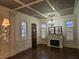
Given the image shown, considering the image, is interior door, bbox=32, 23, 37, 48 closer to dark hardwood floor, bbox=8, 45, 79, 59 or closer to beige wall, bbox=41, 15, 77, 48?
dark hardwood floor, bbox=8, 45, 79, 59

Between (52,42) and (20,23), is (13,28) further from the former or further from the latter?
(52,42)

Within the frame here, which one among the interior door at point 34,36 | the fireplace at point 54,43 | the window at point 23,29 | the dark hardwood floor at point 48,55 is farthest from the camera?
the interior door at point 34,36

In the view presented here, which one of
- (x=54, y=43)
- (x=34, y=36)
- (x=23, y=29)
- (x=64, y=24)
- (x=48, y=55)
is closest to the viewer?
(x=48, y=55)

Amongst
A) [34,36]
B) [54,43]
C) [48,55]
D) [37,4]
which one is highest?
[37,4]

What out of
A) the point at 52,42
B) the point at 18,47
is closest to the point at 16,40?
the point at 18,47

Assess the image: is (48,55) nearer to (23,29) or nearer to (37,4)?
(23,29)

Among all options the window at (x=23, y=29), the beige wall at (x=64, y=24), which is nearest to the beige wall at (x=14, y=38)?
the window at (x=23, y=29)

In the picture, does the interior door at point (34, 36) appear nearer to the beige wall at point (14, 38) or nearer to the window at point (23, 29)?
the beige wall at point (14, 38)

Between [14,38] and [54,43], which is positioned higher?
[14,38]

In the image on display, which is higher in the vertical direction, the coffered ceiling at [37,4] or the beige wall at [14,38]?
the coffered ceiling at [37,4]

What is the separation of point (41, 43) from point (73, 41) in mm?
3347

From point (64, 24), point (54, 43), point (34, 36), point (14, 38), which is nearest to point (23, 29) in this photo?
point (14, 38)

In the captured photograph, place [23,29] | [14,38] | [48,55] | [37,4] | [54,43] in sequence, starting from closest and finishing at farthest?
[37,4] < [48,55] < [14,38] < [23,29] < [54,43]

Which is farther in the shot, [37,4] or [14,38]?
[14,38]
